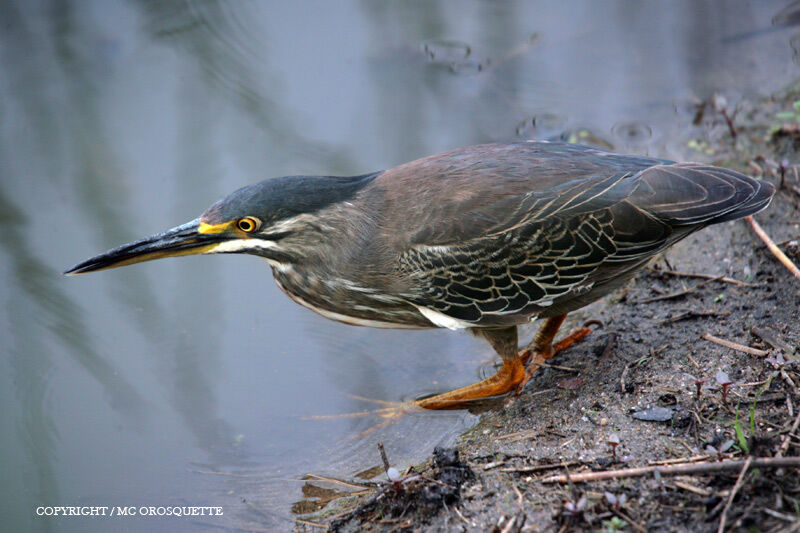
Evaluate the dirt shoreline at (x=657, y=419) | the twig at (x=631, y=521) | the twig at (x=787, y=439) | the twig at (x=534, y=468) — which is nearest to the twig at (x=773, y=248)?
the dirt shoreline at (x=657, y=419)

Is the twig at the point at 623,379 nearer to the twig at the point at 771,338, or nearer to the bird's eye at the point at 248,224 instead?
the twig at the point at 771,338

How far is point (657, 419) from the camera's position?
157 inches

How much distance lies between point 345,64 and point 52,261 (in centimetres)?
377

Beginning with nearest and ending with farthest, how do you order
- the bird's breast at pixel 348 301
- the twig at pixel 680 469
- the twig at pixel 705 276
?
Answer: the twig at pixel 680 469
the bird's breast at pixel 348 301
the twig at pixel 705 276

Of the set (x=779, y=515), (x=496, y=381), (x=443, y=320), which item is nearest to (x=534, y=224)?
(x=443, y=320)

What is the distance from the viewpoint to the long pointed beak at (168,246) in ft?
15.1

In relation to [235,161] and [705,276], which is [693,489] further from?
[235,161]

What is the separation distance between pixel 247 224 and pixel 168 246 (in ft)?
1.71

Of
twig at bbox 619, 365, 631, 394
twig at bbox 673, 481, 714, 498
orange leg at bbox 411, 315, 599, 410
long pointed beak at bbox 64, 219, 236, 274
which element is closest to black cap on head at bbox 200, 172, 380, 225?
long pointed beak at bbox 64, 219, 236, 274

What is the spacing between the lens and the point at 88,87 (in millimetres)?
7914

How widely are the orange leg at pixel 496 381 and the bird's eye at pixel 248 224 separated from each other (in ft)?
5.43

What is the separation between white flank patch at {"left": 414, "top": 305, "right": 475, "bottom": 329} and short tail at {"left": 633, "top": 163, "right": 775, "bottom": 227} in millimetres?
1334

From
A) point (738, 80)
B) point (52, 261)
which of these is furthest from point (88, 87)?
point (738, 80)

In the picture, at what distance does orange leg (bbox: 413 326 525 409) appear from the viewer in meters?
4.92
